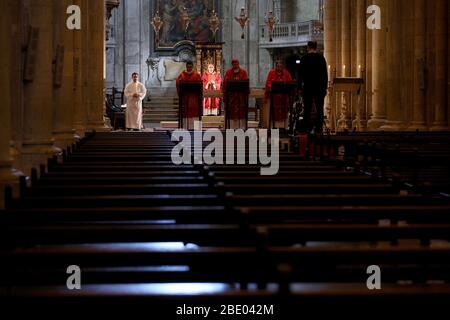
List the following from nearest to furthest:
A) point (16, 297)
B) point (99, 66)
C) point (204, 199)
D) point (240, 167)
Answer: point (16, 297) < point (204, 199) < point (240, 167) < point (99, 66)

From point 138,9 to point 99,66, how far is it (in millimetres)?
16410

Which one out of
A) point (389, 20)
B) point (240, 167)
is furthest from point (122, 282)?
point (389, 20)

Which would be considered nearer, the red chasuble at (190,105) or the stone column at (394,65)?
the stone column at (394,65)

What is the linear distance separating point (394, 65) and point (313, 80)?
13.8 feet

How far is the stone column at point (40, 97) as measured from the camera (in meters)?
12.6

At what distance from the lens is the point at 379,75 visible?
70.2 feet

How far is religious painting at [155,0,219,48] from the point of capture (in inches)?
1543

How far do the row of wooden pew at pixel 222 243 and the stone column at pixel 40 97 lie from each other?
445cm

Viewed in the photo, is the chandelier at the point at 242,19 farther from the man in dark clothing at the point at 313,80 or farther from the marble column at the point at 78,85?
the man in dark clothing at the point at 313,80

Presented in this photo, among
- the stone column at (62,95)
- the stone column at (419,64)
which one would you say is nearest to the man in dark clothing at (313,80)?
the stone column at (419,64)

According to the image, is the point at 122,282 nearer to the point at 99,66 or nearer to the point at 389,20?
the point at 389,20

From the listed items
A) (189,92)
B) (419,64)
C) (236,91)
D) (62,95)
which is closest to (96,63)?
(189,92)

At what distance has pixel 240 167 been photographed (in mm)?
9477

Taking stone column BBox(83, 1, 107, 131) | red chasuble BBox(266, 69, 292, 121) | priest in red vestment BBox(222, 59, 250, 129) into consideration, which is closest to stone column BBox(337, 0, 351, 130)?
red chasuble BBox(266, 69, 292, 121)
